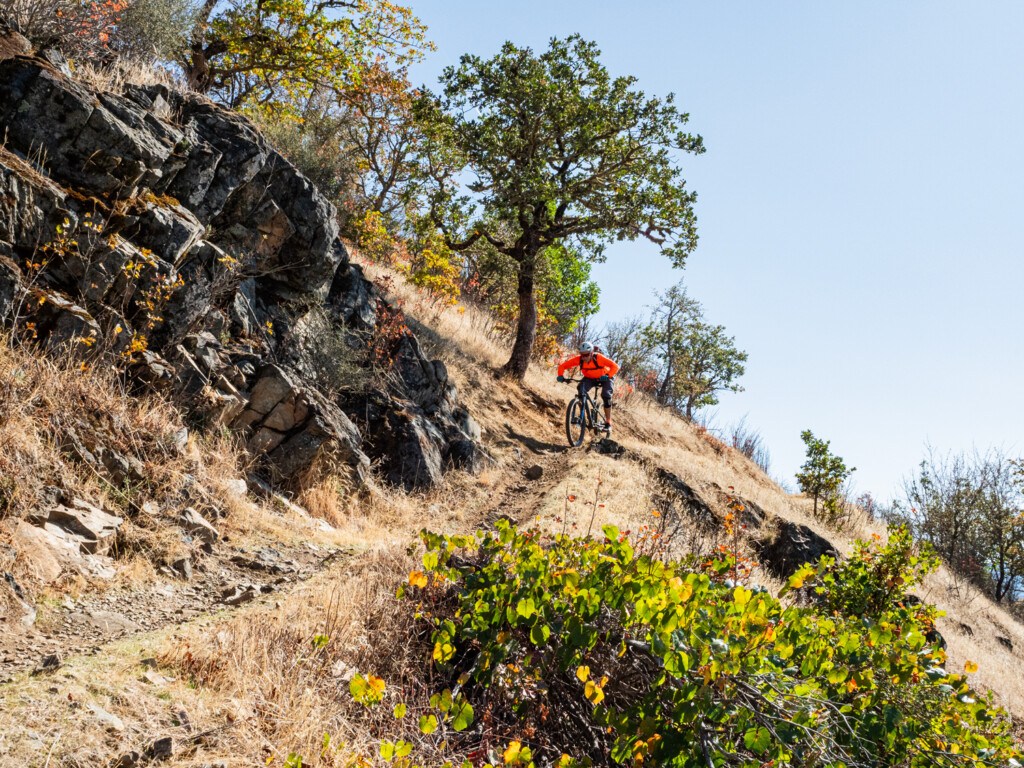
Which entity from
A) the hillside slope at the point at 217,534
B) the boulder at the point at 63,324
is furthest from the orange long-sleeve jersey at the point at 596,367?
the boulder at the point at 63,324

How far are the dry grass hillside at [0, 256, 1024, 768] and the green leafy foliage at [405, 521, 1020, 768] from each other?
69 centimetres

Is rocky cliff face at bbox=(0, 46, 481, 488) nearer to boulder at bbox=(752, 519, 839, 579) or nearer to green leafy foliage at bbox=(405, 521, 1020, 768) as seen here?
green leafy foliage at bbox=(405, 521, 1020, 768)

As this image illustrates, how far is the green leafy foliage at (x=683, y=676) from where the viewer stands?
2582mm

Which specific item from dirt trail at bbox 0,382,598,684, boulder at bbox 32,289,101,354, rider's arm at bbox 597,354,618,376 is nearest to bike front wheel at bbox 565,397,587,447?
rider's arm at bbox 597,354,618,376

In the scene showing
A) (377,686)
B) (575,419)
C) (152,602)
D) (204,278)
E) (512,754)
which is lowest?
(152,602)

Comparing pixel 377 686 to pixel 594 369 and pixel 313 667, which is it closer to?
pixel 313 667

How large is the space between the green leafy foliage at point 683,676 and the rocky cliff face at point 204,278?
5.17 m

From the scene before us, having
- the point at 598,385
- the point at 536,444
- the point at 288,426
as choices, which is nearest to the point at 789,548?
the point at 598,385

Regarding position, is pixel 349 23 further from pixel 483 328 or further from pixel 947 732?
pixel 947 732

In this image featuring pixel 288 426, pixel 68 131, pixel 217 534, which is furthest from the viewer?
pixel 288 426

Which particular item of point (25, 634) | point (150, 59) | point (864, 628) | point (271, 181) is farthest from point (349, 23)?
point (864, 628)

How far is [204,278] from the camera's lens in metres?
7.82

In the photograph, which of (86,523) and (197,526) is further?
(197,526)

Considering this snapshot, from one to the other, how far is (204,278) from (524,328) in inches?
426
